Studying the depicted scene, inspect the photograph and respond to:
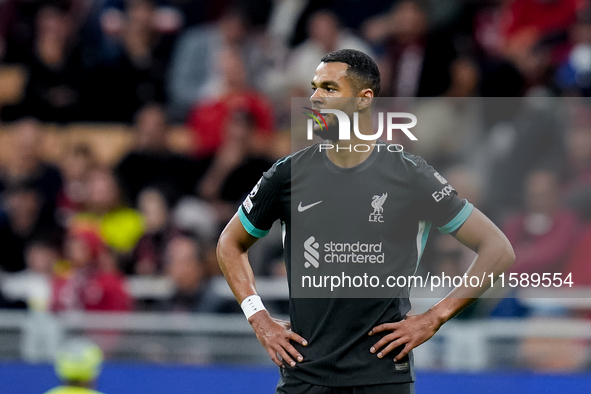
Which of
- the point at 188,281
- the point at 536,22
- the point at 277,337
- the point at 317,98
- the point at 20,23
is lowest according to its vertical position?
the point at 277,337

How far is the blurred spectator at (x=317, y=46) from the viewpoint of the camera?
28.7 feet

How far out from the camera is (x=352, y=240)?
3.57 m

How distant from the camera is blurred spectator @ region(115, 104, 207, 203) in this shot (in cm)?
826

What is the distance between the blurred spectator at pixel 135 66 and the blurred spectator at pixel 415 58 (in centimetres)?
266

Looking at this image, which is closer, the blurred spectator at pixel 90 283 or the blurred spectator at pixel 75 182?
the blurred spectator at pixel 90 283

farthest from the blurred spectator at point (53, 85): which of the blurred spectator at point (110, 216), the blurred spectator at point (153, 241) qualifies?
the blurred spectator at point (153, 241)

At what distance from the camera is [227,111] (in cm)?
858

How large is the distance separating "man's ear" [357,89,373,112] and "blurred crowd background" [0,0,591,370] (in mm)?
2778

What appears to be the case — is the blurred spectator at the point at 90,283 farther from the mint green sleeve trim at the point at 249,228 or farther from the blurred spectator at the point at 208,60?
the mint green sleeve trim at the point at 249,228

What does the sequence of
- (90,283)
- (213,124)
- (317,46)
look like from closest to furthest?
(90,283)
(213,124)
(317,46)

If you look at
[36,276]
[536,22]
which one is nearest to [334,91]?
[36,276]

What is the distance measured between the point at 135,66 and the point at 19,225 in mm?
2470

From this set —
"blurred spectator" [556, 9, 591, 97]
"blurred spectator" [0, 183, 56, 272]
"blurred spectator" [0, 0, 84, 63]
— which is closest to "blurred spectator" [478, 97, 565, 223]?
"blurred spectator" [556, 9, 591, 97]

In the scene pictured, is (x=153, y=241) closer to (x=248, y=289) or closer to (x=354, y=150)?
(x=248, y=289)
